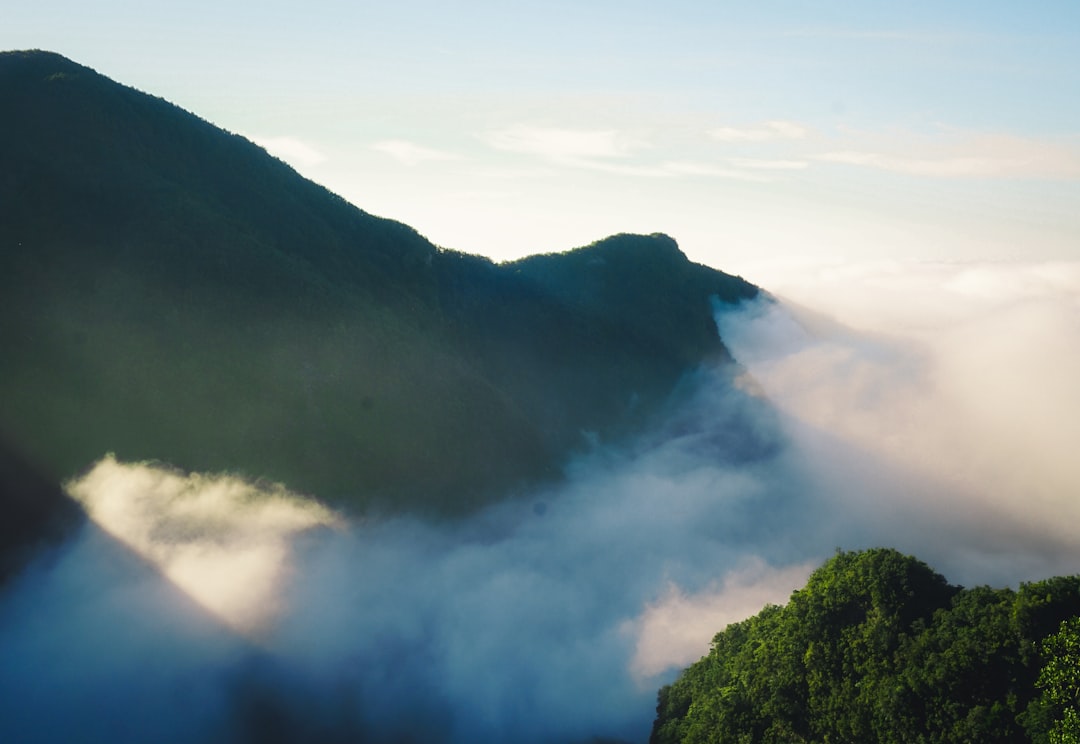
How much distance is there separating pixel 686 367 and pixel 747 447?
20.0m

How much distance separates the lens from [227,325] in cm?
7169

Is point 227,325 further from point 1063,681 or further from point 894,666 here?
point 1063,681

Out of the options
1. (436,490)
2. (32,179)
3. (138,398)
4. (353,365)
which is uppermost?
(32,179)

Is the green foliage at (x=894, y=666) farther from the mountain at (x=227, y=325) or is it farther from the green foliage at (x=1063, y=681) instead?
the mountain at (x=227, y=325)

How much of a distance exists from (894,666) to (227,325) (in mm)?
65875

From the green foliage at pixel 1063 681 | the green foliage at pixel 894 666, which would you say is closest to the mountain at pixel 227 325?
the green foliage at pixel 894 666

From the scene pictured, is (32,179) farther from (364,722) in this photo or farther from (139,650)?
(364,722)

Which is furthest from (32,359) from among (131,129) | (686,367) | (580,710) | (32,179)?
(686,367)

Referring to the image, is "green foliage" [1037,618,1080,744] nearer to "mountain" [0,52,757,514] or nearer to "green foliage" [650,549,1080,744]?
"green foliage" [650,549,1080,744]

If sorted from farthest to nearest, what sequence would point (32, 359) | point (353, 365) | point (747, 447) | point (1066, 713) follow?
1. point (747, 447)
2. point (353, 365)
3. point (32, 359)
4. point (1066, 713)

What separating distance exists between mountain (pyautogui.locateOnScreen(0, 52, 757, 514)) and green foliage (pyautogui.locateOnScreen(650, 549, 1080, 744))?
1667 inches

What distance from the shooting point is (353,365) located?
76.7 metres

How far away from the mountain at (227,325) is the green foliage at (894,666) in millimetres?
42337

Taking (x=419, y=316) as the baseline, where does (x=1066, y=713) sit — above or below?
below
